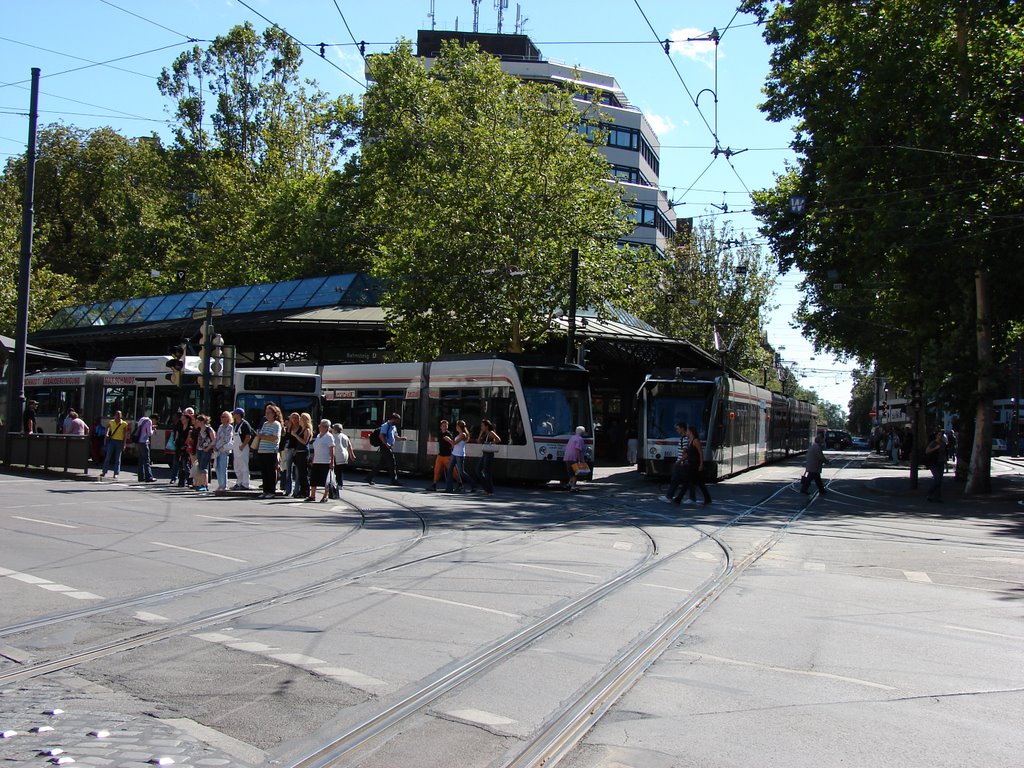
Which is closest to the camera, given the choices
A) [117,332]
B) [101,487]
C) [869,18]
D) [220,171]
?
[101,487]

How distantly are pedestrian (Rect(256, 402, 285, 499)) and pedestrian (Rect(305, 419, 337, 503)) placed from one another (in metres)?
0.72

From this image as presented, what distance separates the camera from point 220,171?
53.9 meters

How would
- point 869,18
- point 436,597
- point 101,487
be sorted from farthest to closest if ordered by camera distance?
point 869,18 < point 101,487 < point 436,597

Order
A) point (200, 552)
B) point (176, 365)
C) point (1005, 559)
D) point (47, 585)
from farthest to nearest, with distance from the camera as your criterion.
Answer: point (176, 365) < point (1005, 559) < point (200, 552) < point (47, 585)

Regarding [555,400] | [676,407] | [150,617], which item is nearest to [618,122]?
[676,407]

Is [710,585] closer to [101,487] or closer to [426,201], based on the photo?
[101,487]

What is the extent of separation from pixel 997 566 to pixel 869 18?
17.8m

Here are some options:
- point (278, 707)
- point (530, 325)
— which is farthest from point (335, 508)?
point (530, 325)

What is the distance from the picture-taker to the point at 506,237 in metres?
32.8

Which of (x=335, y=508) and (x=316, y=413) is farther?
(x=316, y=413)

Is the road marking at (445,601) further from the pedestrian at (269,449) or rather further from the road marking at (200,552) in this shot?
the pedestrian at (269,449)

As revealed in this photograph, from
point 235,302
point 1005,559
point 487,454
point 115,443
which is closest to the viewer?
point 1005,559

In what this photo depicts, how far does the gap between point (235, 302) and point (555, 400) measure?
74.5ft

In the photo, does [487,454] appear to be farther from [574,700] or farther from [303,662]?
[574,700]
